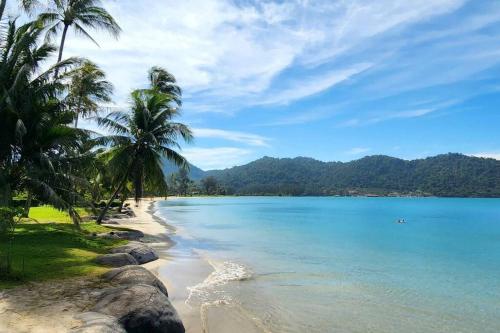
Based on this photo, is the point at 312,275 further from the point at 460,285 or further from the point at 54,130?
the point at 54,130

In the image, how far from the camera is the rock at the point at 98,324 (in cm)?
595

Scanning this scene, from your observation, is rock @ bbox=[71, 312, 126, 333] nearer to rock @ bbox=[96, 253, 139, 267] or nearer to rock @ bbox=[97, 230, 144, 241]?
rock @ bbox=[96, 253, 139, 267]

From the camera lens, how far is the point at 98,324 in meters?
6.14

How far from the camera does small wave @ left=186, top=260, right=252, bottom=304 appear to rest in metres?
10.6

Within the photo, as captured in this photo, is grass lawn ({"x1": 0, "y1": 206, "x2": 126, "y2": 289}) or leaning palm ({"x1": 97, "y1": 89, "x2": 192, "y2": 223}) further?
leaning palm ({"x1": 97, "y1": 89, "x2": 192, "y2": 223})

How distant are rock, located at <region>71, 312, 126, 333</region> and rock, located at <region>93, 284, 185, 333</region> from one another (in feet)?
0.65

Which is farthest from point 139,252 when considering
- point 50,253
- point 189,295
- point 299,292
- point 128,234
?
point 299,292

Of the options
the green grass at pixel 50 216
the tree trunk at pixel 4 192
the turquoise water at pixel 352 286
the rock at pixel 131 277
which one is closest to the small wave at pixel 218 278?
the turquoise water at pixel 352 286

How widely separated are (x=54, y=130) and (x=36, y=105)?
1.06 m

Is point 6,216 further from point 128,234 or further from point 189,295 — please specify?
point 128,234

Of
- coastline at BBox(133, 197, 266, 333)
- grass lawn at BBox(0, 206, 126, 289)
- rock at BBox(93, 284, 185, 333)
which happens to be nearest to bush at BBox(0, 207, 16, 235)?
grass lawn at BBox(0, 206, 126, 289)

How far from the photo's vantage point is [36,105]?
14086 millimetres

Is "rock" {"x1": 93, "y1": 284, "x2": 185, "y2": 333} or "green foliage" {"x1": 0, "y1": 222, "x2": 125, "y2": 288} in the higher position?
"green foliage" {"x1": 0, "y1": 222, "x2": 125, "y2": 288}

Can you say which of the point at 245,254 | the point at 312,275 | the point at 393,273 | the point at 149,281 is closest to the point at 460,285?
the point at 393,273
